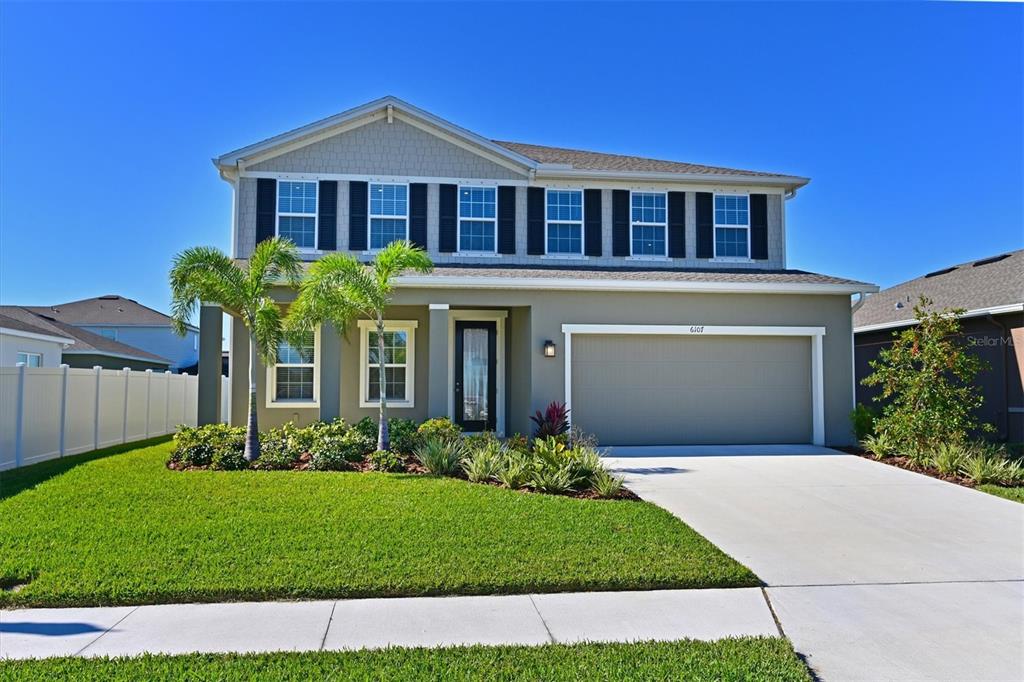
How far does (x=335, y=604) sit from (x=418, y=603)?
2.12 feet

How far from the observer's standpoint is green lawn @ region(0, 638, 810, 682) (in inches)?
149

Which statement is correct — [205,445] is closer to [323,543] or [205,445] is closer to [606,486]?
[323,543]

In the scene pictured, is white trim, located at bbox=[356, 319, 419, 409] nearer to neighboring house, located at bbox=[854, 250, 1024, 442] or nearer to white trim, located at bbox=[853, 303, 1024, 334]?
white trim, located at bbox=[853, 303, 1024, 334]

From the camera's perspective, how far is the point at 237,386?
13.5 m

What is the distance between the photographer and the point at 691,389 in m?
13.3

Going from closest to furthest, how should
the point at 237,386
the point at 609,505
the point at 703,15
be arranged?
the point at 609,505
the point at 703,15
the point at 237,386

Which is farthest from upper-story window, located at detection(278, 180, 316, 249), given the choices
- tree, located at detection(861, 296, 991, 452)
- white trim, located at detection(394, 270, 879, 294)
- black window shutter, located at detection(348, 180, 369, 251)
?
tree, located at detection(861, 296, 991, 452)

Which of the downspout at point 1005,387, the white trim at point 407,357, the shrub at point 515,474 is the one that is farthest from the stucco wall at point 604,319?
the shrub at point 515,474

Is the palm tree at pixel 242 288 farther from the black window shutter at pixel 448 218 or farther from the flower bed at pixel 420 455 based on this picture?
the black window shutter at pixel 448 218

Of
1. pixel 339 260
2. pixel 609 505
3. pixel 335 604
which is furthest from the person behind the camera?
pixel 339 260

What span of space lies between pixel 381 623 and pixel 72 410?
1083 centimetres

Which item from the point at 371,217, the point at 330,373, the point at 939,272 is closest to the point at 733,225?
the point at 939,272

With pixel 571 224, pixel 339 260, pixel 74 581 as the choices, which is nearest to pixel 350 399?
pixel 339 260

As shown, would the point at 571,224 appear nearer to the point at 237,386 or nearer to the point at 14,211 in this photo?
the point at 237,386
